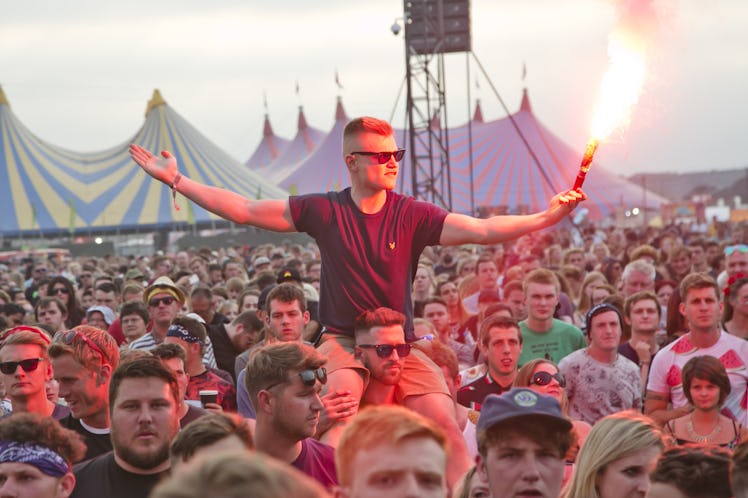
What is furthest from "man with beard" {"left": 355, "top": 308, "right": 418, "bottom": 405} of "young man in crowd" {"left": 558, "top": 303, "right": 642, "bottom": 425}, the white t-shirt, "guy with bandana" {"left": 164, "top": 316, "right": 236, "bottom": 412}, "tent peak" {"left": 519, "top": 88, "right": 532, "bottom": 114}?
"tent peak" {"left": 519, "top": 88, "right": 532, "bottom": 114}

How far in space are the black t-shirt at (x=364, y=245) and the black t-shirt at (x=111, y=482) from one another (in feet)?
4.33

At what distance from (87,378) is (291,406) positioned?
62.6 inches

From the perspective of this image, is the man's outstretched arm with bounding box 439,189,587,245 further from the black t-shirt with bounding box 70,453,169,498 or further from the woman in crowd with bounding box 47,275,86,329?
the woman in crowd with bounding box 47,275,86,329

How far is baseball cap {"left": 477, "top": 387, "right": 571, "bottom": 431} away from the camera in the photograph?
157 inches

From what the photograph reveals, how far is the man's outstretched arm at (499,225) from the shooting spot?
19.2 feet

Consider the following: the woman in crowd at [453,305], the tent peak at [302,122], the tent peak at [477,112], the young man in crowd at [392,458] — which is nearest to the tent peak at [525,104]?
the tent peak at [477,112]

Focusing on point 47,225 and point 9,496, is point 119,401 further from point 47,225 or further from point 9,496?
point 47,225

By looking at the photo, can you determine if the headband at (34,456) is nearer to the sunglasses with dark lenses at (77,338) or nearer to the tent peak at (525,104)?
the sunglasses with dark lenses at (77,338)

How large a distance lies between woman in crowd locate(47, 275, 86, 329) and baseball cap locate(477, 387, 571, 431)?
31.1 feet

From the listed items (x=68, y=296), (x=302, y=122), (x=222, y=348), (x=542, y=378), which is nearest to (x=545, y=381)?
(x=542, y=378)

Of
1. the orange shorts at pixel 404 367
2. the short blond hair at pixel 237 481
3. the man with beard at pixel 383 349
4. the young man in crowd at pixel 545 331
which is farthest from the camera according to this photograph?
the young man in crowd at pixel 545 331

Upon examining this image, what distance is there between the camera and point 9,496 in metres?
4.23

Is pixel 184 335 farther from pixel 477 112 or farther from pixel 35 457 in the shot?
pixel 477 112

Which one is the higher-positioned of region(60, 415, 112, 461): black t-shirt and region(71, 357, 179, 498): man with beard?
region(71, 357, 179, 498): man with beard
